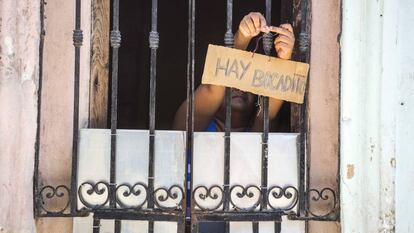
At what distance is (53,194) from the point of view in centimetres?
191

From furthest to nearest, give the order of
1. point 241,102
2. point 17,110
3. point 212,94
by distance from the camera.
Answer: point 241,102 → point 212,94 → point 17,110

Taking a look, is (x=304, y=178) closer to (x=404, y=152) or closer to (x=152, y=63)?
(x=404, y=152)

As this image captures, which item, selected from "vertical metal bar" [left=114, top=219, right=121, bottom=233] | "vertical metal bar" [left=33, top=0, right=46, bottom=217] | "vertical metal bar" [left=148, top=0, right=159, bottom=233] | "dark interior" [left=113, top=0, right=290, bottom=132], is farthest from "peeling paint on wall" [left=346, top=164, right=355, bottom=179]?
"dark interior" [left=113, top=0, right=290, bottom=132]

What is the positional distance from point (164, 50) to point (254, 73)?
5.99 feet

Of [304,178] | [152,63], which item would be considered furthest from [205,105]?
[304,178]

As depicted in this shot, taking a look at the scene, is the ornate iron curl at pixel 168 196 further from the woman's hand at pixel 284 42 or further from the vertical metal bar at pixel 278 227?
the woman's hand at pixel 284 42

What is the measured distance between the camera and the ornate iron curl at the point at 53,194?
192 centimetres

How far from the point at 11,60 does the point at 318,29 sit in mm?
1143

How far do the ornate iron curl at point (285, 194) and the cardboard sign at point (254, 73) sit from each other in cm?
33

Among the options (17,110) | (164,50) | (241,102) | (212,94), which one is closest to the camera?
(17,110)

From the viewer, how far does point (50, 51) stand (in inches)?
78.4

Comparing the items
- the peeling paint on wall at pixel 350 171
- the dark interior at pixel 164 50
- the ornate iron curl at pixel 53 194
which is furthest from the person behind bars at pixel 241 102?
the dark interior at pixel 164 50

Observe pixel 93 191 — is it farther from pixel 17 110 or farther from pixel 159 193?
pixel 17 110

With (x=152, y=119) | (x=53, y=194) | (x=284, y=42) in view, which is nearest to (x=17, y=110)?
(x=53, y=194)
